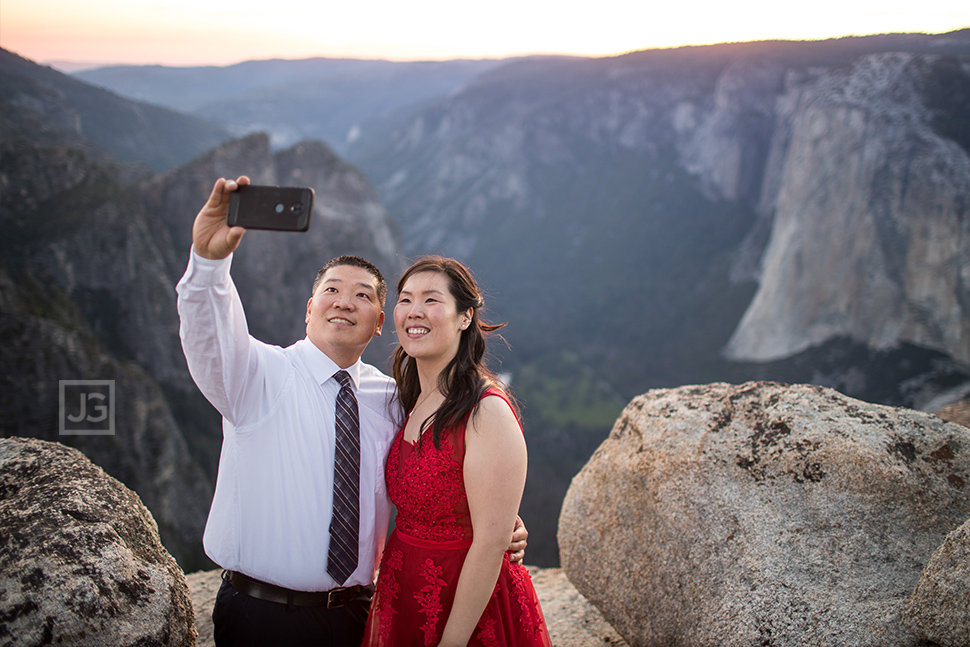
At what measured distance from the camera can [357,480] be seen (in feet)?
9.24

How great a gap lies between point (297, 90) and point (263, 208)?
15497 centimetres

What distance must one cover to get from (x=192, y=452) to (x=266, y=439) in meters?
24.0

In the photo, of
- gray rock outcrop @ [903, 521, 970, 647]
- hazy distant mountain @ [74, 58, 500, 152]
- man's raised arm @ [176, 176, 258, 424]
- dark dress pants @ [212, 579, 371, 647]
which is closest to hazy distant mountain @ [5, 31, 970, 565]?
A: man's raised arm @ [176, 176, 258, 424]

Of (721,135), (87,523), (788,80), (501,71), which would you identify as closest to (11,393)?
(87,523)

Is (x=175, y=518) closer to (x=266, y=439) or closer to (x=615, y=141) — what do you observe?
(x=266, y=439)

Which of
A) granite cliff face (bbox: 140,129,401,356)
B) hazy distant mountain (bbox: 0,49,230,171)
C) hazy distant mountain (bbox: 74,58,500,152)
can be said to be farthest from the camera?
hazy distant mountain (bbox: 74,58,500,152)

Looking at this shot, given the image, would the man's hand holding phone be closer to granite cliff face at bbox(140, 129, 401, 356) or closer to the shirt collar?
the shirt collar

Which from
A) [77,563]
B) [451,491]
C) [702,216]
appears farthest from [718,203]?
[77,563]

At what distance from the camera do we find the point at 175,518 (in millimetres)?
19516

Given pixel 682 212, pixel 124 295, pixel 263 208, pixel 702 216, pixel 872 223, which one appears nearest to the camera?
pixel 263 208

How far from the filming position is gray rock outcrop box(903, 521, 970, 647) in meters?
2.74

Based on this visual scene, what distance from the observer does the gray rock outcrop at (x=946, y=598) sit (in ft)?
9.00

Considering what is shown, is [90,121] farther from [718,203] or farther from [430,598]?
[718,203]

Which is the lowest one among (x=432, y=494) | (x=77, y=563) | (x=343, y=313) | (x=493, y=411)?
(x=77, y=563)
